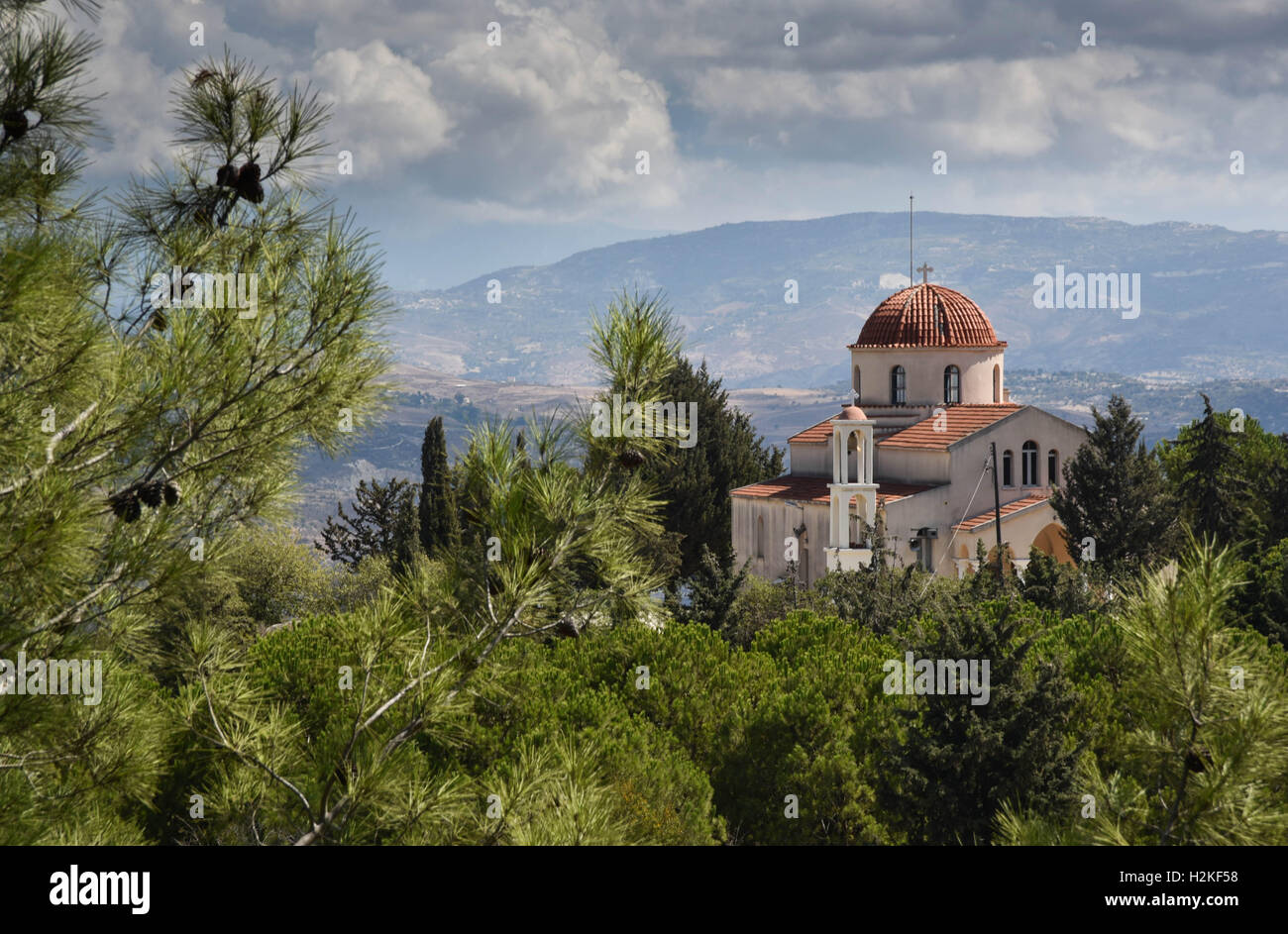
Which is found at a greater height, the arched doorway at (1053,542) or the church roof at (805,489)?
the church roof at (805,489)

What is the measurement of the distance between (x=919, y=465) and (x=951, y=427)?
2.08 m

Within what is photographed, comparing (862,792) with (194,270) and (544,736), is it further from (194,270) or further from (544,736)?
(194,270)

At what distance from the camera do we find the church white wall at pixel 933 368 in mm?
51531

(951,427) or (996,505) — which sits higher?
(951,427)

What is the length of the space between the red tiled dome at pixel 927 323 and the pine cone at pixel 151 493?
45701 millimetres

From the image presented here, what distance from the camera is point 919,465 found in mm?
47344

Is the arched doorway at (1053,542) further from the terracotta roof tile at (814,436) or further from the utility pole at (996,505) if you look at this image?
the terracotta roof tile at (814,436)

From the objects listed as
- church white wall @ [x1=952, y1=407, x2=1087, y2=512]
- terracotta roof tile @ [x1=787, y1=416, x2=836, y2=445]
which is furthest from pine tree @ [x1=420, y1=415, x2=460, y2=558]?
church white wall @ [x1=952, y1=407, x2=1087, y2=512]

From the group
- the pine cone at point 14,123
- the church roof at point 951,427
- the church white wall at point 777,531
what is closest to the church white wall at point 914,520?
the church roof at point 951,427

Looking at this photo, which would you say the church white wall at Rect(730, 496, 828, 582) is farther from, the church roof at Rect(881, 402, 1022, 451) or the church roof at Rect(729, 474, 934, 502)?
the church roof at Rect(881, 402, 1022, 451)

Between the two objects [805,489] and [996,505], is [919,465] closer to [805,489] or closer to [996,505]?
[996,505]

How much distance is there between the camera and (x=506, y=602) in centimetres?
888

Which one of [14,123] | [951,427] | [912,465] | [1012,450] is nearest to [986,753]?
[14,123]
